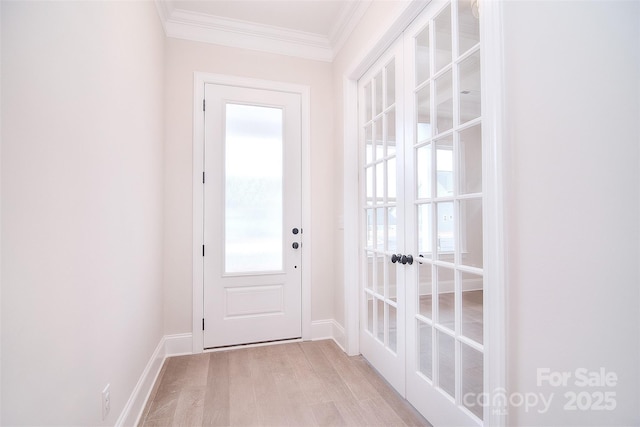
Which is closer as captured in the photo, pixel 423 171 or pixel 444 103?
pixel 444 103

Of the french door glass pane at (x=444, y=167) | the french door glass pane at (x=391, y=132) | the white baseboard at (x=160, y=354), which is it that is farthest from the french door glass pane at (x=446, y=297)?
the white baseboard at (x=160, y=354)

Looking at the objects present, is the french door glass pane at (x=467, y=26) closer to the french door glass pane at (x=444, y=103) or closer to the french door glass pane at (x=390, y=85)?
the french door glass pane at (x=444, y=103)

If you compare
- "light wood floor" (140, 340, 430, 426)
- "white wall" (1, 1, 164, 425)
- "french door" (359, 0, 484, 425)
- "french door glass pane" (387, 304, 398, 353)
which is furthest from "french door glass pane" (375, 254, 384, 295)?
"white wall" (1, 1, 164, 425)

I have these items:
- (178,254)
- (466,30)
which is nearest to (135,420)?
(178,254)

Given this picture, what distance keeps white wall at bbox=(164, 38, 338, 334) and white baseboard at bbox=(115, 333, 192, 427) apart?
89mm

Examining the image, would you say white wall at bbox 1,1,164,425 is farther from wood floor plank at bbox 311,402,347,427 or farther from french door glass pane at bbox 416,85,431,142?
french door glass pane at bbox 416,85,431,142

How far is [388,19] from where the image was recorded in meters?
1.99

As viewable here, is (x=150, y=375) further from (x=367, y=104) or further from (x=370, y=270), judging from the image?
(x=367, y=104)

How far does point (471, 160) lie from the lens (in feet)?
4.64

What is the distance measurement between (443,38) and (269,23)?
5.70 ft

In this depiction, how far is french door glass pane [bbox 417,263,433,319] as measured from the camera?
5.58ft

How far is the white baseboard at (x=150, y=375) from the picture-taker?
5.33 feet

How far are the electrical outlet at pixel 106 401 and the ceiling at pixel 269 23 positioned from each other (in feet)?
8.34

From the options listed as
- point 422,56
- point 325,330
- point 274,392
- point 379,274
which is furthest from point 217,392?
point 422,56
